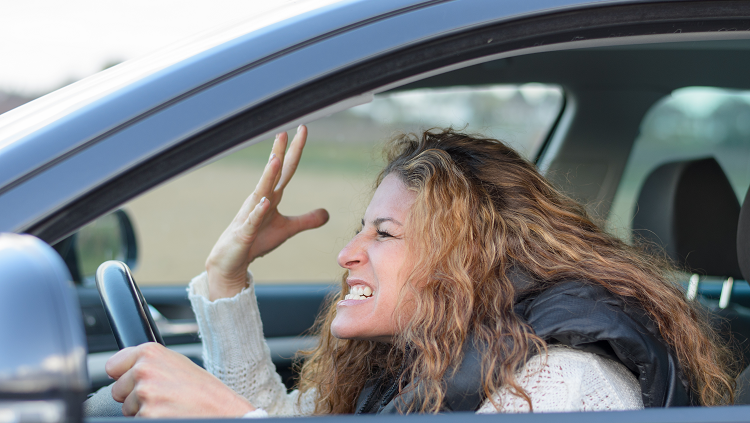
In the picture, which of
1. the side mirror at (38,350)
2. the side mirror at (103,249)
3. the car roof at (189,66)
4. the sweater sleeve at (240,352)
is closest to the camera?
the side mirror at (38,350)

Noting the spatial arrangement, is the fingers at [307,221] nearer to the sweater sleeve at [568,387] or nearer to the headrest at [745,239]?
Answer: the sweater sleeve at [568,387]

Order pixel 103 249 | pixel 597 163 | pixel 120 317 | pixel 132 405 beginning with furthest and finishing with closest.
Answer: pixel 597 163, pixel 103 249, pixel 120 317, pixel 132 405

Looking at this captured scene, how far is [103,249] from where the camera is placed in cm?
272

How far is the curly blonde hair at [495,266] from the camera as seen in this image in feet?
3.78

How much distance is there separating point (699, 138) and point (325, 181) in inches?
518

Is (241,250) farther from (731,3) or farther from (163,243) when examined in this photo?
(163,243)


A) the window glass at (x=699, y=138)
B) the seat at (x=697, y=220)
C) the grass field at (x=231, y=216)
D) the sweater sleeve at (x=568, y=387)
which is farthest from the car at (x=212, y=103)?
the grass field at (x=231, y=216)

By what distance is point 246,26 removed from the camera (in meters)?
0.97

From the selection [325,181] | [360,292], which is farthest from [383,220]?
[325,181]

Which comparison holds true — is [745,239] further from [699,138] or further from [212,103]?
[699,138]

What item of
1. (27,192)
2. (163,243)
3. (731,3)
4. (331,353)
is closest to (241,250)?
(331,353)

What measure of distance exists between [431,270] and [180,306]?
1957 mm

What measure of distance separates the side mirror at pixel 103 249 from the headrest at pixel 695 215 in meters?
2.21

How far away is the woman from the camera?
1.06 metres
